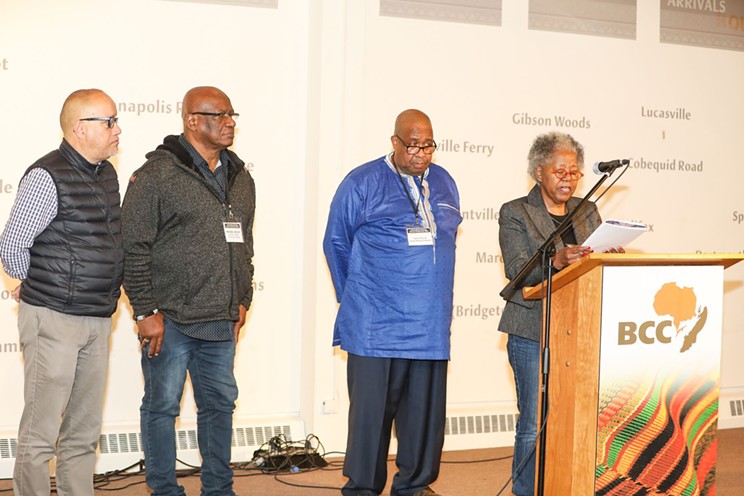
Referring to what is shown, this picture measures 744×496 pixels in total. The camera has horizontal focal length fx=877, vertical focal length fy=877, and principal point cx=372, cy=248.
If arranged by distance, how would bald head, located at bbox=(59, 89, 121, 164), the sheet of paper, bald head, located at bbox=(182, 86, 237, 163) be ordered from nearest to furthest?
the sheet of paper, bald head, located at bbox=(59, 89, 121, 164), bald head, located at bbox=(182, 86, 237, 163)

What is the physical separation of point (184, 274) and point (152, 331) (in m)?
0.28

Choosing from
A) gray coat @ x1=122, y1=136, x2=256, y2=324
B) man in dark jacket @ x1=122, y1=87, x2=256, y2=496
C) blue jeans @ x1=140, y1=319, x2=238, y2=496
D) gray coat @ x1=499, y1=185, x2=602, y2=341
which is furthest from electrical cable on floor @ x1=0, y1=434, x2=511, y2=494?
gray coat @ x1=499, y1=185, x2=602, y2=341

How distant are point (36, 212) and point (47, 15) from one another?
6.30 ft

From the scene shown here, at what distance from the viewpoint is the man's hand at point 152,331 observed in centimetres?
366

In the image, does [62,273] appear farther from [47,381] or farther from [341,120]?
[341,120]

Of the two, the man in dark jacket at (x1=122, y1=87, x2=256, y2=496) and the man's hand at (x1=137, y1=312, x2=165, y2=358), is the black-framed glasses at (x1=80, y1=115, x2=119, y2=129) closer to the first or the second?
the man in dark jacket at (x1=122, y1=87, x2=256, y2=496)

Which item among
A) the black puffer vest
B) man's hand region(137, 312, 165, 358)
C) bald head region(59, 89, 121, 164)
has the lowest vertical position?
man's hand region(137, 312, 165, 358)

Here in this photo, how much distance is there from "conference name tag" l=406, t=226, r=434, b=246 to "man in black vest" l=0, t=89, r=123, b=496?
4.04 ft

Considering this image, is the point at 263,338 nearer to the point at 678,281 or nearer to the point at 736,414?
the point at 678,281

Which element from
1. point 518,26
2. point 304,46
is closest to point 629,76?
point 518,26

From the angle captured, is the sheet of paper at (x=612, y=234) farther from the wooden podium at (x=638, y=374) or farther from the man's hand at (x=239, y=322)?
the man's hand at (x=239, y=322)

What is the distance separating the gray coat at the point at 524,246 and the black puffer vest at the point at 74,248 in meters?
1.62

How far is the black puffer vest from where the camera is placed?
3.26 metres

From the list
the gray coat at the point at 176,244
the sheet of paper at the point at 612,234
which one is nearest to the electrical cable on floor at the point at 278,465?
the gray coat at the point at 176,244
